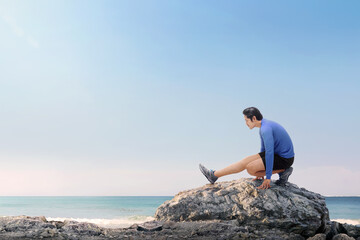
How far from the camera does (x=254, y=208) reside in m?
6.32

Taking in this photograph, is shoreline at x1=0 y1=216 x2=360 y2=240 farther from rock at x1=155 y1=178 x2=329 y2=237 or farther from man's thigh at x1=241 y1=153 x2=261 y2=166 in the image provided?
man's thigh at x1=241 y1=153 x2=261 y2=166

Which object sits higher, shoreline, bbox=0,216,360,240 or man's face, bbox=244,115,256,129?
man's face, bbox=244,115,256,129

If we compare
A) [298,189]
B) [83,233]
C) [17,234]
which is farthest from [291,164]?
[17,234]

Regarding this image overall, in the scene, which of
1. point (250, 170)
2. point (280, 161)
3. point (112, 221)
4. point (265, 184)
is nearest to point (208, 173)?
point (250, 170)

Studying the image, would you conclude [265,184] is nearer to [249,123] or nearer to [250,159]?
[250,159]

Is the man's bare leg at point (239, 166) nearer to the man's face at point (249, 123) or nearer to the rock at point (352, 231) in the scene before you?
the man's face at point (249, 123)

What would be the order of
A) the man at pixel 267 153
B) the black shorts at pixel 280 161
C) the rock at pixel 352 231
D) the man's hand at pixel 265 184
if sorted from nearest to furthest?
the man at pixel 267 153
the man's hand at pixel 265 184
the black shorts at pixel 280 161
the rock at pixel 352 231

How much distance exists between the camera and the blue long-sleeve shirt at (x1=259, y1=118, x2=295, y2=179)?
20.7 feet

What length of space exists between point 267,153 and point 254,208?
Result: 1.12 metres

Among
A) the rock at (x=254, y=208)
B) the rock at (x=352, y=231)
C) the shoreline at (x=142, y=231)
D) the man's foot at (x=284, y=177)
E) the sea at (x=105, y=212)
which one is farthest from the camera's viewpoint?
the sea at (x=105, y=212)

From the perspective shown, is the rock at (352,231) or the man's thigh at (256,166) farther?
the rock at (352,231)

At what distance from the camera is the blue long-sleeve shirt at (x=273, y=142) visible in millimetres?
6320

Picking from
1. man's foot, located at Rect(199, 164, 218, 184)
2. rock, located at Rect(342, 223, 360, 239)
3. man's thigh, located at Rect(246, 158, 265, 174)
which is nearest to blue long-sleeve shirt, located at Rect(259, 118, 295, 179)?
man's thigh, located at Rect(246, 158, 265, 174)

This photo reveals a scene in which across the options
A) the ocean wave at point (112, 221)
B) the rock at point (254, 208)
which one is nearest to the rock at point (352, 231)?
the rock at point (254, 208)
